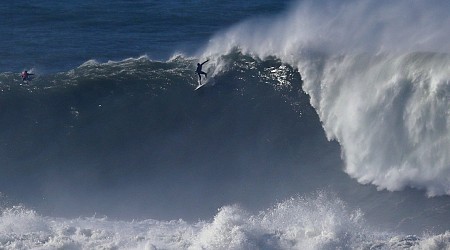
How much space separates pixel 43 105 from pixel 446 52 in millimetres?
13181

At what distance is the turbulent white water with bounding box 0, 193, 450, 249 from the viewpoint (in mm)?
23969

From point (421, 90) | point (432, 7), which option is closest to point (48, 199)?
point (421, 90)

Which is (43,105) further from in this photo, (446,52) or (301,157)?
(446,52)

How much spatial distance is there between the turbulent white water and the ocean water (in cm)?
5

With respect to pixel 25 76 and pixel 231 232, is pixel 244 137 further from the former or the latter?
pixel 25 76

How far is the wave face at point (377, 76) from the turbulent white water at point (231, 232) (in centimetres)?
245

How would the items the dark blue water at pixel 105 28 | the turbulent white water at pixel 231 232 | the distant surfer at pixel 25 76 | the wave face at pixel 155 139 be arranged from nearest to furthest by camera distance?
the turbulent white water at pixel 231 232, the wave face at pixel 155 139, the distant surfer at pixel 25 76, the dark blue water at pixel 105 28

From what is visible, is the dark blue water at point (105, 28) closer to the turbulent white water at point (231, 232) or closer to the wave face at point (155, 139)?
the wave face at point (155, 139)

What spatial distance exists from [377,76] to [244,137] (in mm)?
4510

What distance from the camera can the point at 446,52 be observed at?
28.2 metres

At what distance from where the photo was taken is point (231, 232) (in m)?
24.4

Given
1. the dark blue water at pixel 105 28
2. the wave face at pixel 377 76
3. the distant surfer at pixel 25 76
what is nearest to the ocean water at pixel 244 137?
the wave face at pixel 377 76

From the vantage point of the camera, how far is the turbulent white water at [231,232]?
78.6 feet

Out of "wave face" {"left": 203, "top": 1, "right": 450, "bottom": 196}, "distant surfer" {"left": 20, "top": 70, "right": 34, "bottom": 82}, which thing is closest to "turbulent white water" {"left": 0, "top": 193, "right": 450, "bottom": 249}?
"wave face" {"left": 203, "top": 1, "right": 450, "bottom": 196}
